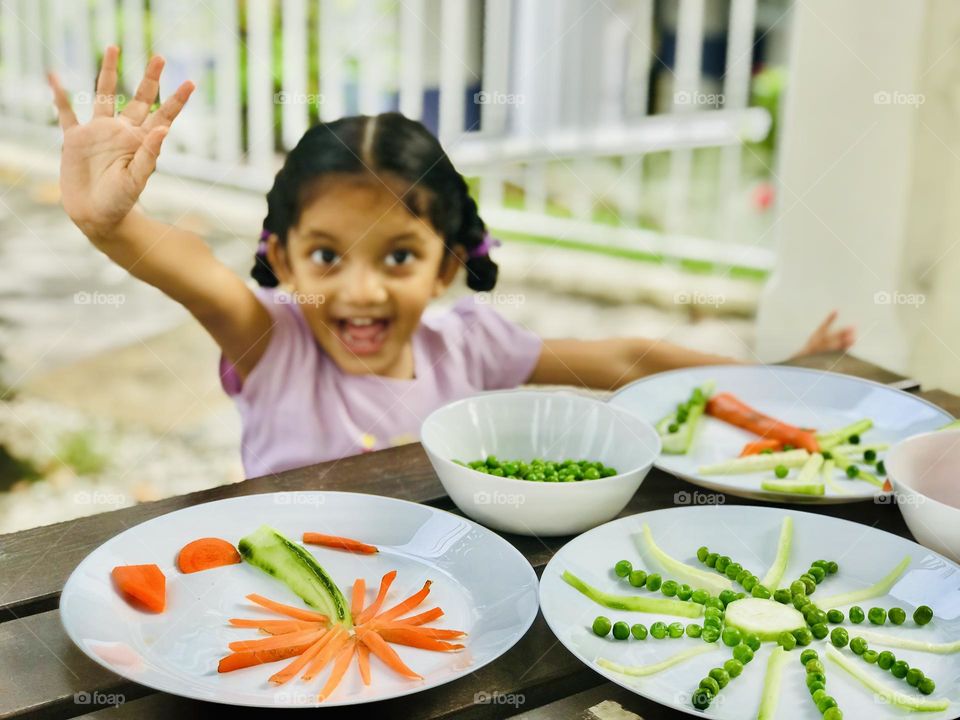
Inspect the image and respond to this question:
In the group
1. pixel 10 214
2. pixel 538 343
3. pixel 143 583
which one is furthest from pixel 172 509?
pixel 10 214

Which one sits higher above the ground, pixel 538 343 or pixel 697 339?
pixel 538 343

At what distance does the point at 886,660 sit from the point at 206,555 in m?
0.72

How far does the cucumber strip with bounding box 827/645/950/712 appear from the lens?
92 cm

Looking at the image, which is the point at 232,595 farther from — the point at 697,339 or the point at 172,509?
the point at 697,339

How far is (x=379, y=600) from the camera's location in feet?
3.64

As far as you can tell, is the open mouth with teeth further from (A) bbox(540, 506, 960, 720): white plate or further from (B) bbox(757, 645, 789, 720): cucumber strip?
(B) bbox(757, 645, 789, 720): cucumber strip

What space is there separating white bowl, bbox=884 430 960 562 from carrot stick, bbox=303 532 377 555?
632 millimetres

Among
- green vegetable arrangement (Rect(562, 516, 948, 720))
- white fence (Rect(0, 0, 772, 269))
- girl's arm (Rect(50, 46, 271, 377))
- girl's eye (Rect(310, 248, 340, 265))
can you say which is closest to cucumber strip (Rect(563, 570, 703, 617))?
green vegetable arrangement (Rect(562, 516, 948, 720))

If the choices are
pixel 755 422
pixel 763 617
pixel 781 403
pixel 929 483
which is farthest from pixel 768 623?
pixel 781 403

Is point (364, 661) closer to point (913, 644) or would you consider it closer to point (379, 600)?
point (379, 600)

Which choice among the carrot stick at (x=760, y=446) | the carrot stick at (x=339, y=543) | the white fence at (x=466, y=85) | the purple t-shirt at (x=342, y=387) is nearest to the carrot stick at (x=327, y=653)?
the carrot stick at (x=339, y=543)

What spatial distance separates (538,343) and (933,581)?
122cm

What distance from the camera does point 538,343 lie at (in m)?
2.25

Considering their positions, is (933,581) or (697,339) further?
(697,339)
